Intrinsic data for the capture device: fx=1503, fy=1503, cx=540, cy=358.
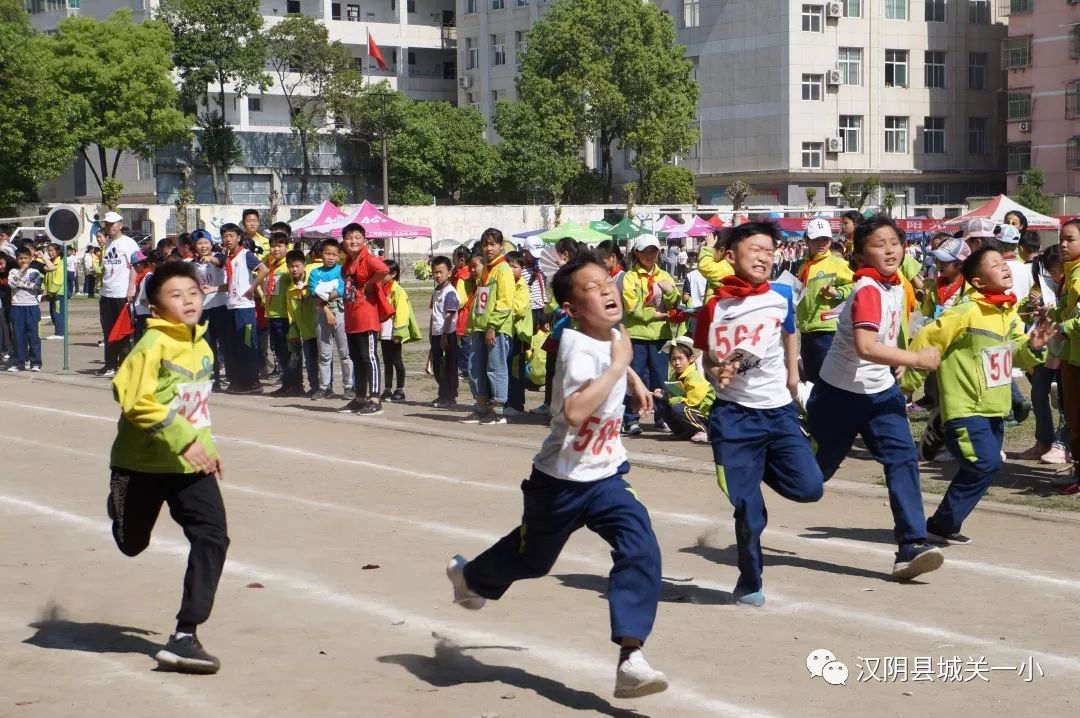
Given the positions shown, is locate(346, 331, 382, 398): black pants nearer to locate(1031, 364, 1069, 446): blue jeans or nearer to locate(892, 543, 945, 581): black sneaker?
locate(1031, 364, 1069, 446): blue jeans

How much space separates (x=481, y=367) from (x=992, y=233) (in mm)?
5324

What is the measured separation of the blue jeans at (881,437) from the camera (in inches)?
321

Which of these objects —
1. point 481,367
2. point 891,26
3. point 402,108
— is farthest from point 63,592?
point 891,26

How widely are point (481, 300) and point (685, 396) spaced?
260cm

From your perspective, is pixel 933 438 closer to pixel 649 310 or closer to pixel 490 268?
pixel 649 310

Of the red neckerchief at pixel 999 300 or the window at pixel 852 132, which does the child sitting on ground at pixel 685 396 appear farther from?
the window at pixel 852 132

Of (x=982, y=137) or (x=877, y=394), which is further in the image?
(x=982, y=137)

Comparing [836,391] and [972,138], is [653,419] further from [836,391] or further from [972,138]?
[972,138]

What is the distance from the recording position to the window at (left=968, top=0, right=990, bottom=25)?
3223 inches

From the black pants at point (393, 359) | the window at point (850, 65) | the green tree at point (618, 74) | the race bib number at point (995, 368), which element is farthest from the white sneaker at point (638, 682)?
the window at point (850, 65)

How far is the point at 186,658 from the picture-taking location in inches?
248

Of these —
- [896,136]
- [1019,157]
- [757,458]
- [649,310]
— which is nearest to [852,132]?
[896,136]

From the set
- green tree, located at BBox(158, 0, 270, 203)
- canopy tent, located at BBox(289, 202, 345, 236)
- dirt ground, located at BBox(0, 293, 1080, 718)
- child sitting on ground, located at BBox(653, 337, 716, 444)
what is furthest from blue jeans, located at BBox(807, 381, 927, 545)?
green tree, located at BBox(158, 0, 270, 203)

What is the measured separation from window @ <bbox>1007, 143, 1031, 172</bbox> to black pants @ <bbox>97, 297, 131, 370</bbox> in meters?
64.3
